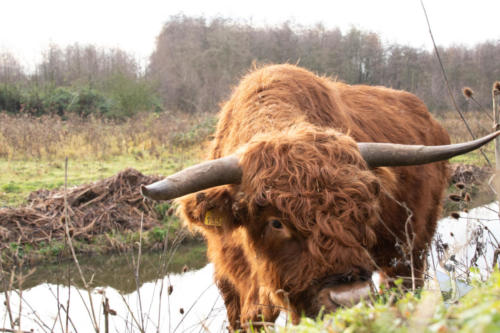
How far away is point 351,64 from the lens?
1911cm

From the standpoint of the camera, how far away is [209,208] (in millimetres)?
2803

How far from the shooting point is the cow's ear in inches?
108

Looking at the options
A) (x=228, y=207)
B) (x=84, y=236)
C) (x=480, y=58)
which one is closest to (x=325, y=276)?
(x=228, y=207)

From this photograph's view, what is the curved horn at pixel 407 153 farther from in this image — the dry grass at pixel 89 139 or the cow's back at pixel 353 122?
the dry grass at pixel 89 139

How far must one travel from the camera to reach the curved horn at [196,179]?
240 centimetres

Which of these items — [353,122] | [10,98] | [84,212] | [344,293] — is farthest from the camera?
[10,98]

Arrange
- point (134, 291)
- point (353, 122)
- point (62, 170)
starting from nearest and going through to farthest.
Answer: point (353, 122) → point (134, 291) → point (62, 170)

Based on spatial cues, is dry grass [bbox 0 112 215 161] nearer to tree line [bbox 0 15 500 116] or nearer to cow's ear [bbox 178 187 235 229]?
tree line [bbox 0 15 500 116]

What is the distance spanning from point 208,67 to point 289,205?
30.0 metres

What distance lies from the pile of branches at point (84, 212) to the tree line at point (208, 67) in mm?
8556

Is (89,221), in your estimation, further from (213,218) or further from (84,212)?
(213,218)

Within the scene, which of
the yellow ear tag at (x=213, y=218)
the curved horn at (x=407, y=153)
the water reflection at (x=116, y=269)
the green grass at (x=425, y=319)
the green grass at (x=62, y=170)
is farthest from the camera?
the green grass at (x=62, y=170)

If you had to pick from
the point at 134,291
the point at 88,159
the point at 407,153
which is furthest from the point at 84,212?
the point at 407,153

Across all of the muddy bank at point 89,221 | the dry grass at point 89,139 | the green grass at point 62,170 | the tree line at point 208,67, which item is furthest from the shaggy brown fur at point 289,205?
the tree line at point 208,67
